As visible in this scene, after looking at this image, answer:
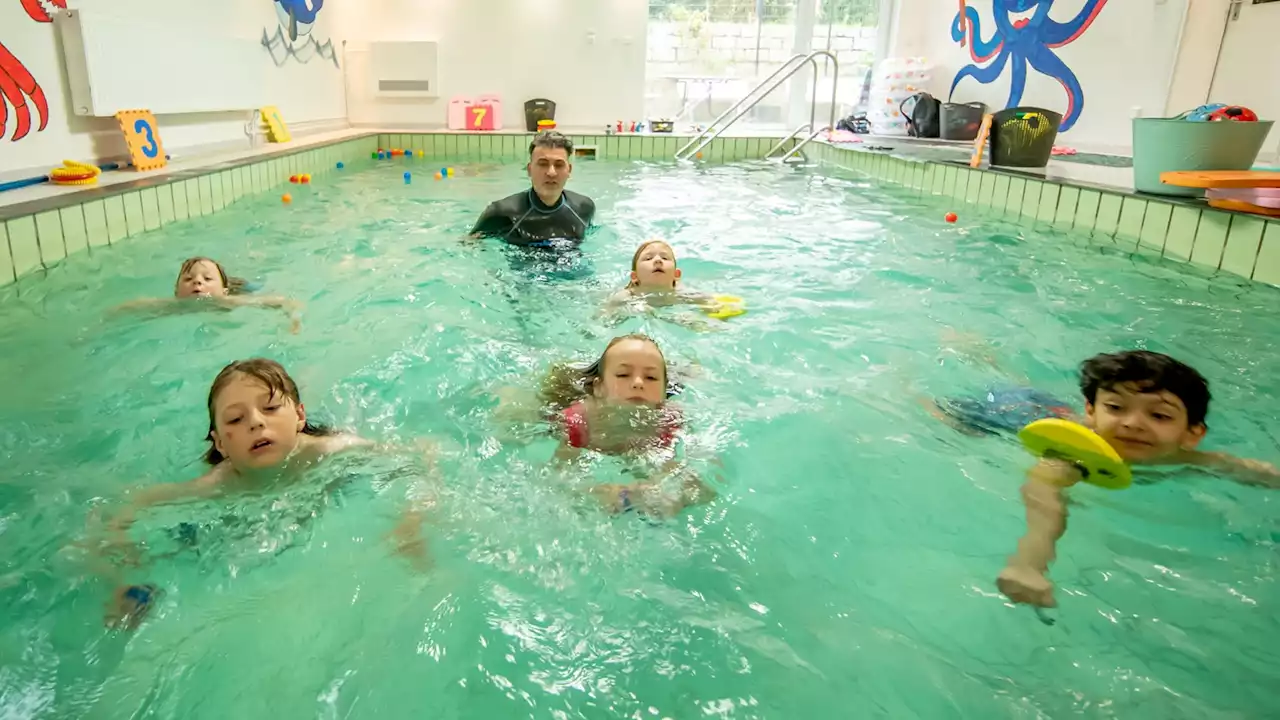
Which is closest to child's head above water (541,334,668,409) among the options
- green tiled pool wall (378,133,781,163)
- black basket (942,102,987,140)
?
green tiled pool wall (378,133,781,163)

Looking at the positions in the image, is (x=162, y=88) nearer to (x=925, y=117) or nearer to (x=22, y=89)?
(x=22, y=89)

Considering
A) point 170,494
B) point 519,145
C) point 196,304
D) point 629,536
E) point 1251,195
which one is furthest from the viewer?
point 519,145

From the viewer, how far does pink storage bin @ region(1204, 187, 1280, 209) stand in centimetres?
435

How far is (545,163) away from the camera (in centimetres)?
480

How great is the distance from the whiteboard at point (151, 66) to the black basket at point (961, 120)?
338 inches

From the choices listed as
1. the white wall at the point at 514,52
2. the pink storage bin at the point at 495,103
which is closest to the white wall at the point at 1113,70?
the white wall at the point at 514,52

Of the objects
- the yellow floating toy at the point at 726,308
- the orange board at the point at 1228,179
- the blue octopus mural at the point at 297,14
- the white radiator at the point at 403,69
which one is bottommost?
the yellow floating toy at the point at 726,308

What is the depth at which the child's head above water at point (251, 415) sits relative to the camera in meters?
2.02

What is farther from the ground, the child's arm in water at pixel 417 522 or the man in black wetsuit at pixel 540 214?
the man in black wetsuit at pixel 540 214

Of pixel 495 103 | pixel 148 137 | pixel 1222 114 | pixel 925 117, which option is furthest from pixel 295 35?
pixel 1222 114

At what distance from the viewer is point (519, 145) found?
1138cm

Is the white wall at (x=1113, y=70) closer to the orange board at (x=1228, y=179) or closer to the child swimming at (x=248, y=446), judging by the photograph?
the orange board at (x=1228, y=179)

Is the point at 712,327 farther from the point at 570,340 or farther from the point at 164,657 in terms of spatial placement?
the point at 164,657

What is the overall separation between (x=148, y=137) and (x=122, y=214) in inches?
63.1
